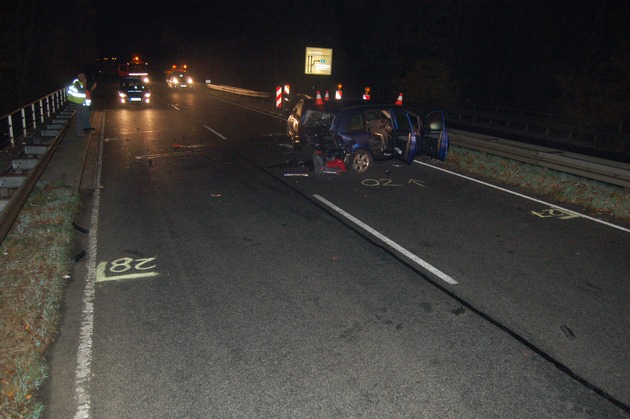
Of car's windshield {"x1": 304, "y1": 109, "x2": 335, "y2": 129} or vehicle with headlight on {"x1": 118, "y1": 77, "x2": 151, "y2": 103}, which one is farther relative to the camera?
vehicle with headlight on {"x1": 118, "y1": 77, "x2": 151, "y2": 103}

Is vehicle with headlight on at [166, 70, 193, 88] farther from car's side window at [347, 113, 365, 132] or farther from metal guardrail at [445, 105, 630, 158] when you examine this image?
car's side window at [347, 113, 365, 132]

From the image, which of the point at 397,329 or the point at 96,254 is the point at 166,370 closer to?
the point at 397,329

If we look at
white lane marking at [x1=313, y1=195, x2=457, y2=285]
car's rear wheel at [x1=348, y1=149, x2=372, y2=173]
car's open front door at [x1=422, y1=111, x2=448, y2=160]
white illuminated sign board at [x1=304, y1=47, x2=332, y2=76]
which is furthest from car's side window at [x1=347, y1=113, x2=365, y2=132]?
white illuminated sign board at [x1=304, y1=47, x2=332, y2=76]

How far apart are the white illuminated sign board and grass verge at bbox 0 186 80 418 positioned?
27.1 m

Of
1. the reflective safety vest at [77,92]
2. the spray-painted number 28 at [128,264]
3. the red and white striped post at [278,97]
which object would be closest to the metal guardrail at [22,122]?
the reflective safety vest at [77,92]

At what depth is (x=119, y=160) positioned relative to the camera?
41.8 ft

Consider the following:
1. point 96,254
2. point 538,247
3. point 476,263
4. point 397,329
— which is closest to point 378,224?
point 476,263

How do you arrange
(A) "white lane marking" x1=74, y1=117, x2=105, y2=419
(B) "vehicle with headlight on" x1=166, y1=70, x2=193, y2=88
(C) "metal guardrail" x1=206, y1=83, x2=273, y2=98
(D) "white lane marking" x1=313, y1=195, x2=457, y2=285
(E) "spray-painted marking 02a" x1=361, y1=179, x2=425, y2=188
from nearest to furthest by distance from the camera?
(A) "white lane marking" x1=74, y1=117, x2=105, y2=419, (D) "white lane marking" x1=313, y1=195, x2=457, y2=285, (E) "spray-painted marking 02a" x1=361, y1=179, x2=425, y2=188, (C) "metal guardrail" x1=206, y1=83, x2=273, y2=98, (B) "vehicle with headlight on" x1=166, y1=70, x2=193, y2=88

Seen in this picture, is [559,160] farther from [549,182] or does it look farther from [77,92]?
[77,92]

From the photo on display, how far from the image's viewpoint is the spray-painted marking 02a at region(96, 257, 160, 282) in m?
5.57

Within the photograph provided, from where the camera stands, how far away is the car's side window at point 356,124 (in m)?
11.0

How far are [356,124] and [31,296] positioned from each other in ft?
26.4

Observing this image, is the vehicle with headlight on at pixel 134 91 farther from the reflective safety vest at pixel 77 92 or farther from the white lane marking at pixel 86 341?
the white lane marking at pixel 86 341

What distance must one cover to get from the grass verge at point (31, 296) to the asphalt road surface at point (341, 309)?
163 mm
